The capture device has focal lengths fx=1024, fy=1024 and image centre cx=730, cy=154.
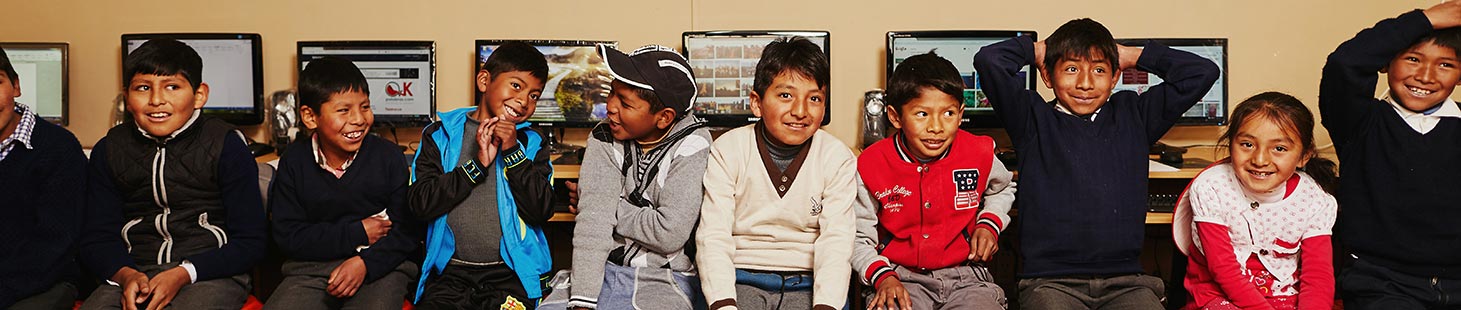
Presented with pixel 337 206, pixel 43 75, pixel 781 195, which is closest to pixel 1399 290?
pixel 781 195

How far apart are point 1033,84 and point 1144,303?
1.15 meters

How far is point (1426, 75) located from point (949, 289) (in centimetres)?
119

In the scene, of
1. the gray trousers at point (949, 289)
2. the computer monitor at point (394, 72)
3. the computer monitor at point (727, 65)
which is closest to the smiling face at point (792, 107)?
the gray trousers at point (949, 289)

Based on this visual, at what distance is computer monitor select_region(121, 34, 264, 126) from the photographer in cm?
336

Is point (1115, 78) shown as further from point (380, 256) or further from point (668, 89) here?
point (380, 256)

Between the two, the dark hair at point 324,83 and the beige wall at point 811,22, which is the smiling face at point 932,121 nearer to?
the beige wall at point 811,22

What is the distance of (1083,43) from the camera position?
2.44 meters

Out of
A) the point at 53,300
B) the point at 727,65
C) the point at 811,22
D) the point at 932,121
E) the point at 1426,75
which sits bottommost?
the point at 53,300

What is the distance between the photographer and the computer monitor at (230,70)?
3.36 m

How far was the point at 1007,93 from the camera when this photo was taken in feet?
8.14

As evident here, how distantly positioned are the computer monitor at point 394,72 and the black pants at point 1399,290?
8.76 ft

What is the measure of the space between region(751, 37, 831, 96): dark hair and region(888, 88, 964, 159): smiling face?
0.72ft

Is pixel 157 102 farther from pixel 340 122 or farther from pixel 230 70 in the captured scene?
pixel 230 70

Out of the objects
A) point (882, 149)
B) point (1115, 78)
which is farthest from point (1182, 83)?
point (882, 149)
